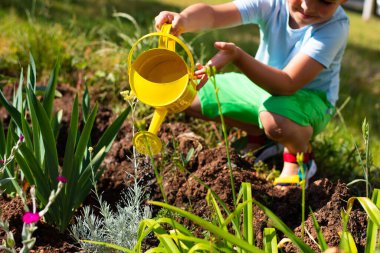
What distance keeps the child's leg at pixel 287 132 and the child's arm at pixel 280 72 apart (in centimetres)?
11

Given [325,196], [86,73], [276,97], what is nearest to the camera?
[325,196]

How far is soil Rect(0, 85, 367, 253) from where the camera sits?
6.03 feet

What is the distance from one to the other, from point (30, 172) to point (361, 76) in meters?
3.39

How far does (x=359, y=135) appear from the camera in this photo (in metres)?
3.39

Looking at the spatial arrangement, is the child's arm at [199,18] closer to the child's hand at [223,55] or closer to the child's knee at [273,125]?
the child's hand at [223,55]

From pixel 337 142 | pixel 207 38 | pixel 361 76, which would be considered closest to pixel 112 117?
pixel 337 142

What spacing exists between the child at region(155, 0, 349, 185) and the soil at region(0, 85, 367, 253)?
0.22 m

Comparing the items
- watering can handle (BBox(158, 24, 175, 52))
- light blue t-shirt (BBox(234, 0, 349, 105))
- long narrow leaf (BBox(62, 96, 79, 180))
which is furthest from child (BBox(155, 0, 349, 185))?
long narrow leaf (BBox(62, 96, 79, 180))

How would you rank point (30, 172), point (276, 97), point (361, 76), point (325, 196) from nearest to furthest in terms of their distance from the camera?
point (30, 172)
point (325, 196)
point (276, 97)
point (361, 76)

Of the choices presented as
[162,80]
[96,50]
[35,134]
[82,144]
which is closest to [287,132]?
[162,80]

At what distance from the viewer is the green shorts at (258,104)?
99.9 inches

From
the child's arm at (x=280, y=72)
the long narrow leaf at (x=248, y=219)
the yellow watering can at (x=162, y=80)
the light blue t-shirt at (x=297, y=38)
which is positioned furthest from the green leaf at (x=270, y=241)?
the light blue t-shirt at (x=297, y=38)

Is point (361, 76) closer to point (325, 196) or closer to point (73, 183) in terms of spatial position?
point (325, 196)

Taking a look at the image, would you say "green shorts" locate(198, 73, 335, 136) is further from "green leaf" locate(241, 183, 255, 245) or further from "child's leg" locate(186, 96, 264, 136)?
"green leaf" locate(241, 183, 255, 245)
